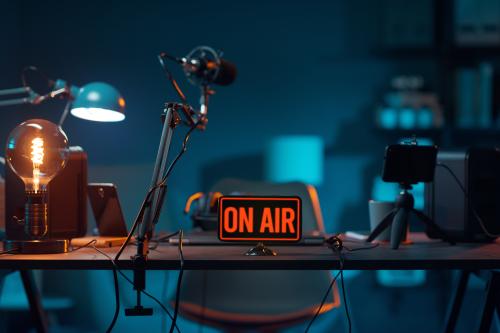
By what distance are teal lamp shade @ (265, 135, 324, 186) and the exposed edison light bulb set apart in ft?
5.86

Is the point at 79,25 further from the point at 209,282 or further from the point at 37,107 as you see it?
the point at 209,282

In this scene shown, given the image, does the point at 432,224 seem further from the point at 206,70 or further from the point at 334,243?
the point at 206,70

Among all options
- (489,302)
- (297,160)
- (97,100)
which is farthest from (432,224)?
(297,160)

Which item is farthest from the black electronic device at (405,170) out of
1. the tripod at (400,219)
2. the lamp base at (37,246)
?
the lamp base at (37,246)

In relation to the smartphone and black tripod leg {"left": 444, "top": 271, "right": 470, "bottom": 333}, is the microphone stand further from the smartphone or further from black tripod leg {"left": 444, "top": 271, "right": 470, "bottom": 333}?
black tripod leg {"left": 444, "top": 271, "right": 470, "bottom": 333}

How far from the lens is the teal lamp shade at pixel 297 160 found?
9.58 feet

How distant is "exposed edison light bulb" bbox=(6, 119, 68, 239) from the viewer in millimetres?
1238

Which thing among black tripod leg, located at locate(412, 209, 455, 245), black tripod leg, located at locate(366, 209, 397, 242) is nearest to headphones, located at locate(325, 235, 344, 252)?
black tripod leg, located at locate(366, 209, 397, 242)

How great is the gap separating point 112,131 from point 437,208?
6.72ft

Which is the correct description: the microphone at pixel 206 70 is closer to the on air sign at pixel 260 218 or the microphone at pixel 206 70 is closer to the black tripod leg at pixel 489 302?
the on air sign at pixel 260 218

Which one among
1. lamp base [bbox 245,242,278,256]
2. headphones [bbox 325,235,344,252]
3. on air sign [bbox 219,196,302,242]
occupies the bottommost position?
headphones [bbox 325,235,344,252]

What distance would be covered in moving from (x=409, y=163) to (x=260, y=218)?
47 centimetres

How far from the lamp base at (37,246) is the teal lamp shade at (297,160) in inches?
70.6

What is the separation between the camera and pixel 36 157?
4.07ft
